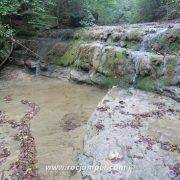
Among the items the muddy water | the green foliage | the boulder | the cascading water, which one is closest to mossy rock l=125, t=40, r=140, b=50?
the cascading water

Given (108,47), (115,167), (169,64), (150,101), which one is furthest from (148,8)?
(115,167)

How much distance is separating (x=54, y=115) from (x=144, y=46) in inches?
177

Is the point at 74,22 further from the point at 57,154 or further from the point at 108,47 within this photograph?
the point at 57,154

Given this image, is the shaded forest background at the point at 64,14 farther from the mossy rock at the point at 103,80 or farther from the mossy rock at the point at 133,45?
the mossy rock at the point at 103,80

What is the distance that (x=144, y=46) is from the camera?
36.1 feet

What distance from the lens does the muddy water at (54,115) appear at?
5.98 meters

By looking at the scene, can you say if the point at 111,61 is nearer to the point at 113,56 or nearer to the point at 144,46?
the point at 113,56

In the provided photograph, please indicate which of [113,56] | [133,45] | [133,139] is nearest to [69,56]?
[113,56]

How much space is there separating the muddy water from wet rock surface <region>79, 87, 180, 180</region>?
32 centimetres

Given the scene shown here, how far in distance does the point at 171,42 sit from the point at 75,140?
5330 mm

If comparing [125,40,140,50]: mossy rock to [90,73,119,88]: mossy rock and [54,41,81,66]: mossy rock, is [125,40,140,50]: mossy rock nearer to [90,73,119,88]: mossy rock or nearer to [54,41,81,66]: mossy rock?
[90,73,119,88]: mossy rock

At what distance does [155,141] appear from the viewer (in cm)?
616

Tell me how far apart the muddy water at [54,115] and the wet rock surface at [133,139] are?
0.32m

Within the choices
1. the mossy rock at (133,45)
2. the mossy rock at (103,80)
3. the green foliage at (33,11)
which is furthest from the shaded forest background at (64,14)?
the mossy rock at (103,80)
